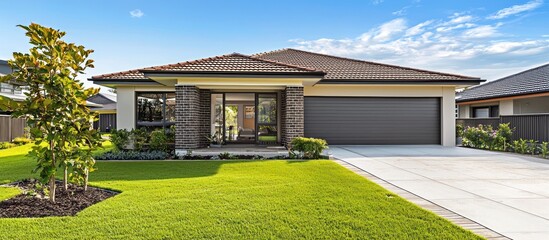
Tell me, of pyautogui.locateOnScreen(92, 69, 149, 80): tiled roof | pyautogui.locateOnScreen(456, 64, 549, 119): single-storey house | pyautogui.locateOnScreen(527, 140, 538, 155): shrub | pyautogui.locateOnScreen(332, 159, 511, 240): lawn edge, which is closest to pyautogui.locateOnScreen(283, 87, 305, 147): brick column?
pyautogui.locateOnScreen(332, 159, 511, 240): lawn edge

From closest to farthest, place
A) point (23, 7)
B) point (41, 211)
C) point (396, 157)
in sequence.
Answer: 1. point (41, 211)
2. point (396, 157)
3. point (23, 7)

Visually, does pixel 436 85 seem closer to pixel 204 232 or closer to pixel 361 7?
pixel 361 7

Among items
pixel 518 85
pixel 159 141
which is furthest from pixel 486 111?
pixel 159 141

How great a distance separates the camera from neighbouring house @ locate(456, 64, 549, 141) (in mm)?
13688

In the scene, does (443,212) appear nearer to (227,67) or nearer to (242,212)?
(242,212)

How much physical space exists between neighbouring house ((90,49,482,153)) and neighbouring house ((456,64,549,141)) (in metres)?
2.82

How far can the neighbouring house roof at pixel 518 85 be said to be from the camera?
54.1 feet

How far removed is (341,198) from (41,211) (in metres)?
4.71

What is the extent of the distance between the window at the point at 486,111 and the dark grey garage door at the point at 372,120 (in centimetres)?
735

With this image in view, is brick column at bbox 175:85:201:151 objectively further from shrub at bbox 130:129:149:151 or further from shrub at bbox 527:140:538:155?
shrub at bbox 527:140:538:155

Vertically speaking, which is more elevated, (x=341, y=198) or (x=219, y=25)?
(x=219, y=25)

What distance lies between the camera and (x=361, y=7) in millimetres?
14367

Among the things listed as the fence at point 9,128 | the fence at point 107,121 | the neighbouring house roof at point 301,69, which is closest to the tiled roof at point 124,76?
the neighbouring house roof at point 301,69

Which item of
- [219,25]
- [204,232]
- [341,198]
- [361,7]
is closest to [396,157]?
[341,198]
